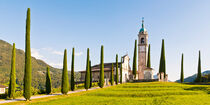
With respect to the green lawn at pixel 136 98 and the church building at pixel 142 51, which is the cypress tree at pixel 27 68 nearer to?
the green lawn at pixel 136 98

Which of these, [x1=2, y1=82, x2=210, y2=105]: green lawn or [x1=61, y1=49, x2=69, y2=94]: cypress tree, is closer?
[x1=2, y1=82, x2=210, y2=105]: green lawn

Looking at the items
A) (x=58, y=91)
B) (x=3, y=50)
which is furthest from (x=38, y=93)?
(x=3, y=50)

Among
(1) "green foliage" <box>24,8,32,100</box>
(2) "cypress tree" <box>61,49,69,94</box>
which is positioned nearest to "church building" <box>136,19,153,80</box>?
(2) "cypress tree" <box>61,49,69,94</box>

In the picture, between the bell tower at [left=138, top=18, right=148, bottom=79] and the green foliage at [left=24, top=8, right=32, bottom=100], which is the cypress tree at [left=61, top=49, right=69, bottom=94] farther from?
the bell tower at [left=138, top=18, right=148, bottom=79]

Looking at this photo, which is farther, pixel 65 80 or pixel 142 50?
pixel 142 50

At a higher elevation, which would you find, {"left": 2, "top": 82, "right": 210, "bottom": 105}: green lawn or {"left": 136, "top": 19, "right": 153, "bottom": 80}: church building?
{"left": 136, "top": 19, "right": 153, "bottom": 80}: church building

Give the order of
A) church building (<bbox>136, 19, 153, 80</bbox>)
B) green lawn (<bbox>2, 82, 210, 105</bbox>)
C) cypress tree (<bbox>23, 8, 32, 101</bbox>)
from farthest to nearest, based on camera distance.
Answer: church building (<bbox>136, 19, 153, 80</bbox>) < cypress tree (<bbox>23, 8, 32, 101</bbox>) < green lawn (<bbox>2, 82, 210, 105</bbox>)

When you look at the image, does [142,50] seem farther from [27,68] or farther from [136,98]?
[27,68]

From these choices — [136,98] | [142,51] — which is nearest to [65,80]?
[136,98]

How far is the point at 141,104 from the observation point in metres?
19.5

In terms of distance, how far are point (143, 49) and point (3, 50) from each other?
176m


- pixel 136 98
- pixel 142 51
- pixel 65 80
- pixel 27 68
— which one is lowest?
pixel 136 98

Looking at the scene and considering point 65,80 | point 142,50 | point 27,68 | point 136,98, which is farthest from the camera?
point 142,50

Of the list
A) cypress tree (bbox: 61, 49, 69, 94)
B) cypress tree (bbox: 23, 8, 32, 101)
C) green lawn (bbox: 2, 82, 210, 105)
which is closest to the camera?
green lawn (bbox: 2, 82, 210, 105)
